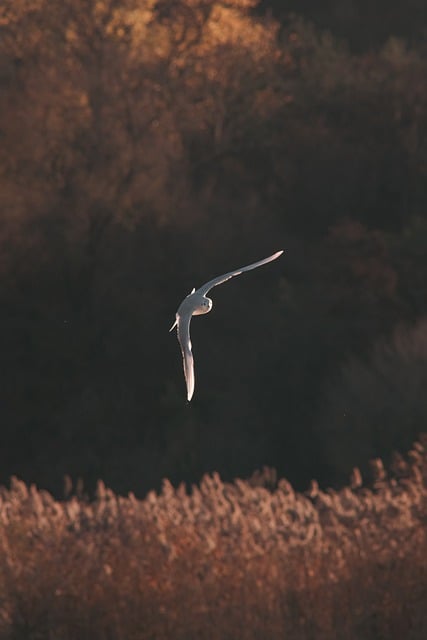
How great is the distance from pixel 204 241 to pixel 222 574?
15761 millimetres

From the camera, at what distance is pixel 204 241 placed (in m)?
24.3

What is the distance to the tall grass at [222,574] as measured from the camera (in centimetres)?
862

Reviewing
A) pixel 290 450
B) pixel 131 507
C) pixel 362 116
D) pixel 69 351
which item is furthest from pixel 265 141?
pixel 131 507

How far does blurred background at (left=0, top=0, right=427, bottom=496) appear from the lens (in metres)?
20.3

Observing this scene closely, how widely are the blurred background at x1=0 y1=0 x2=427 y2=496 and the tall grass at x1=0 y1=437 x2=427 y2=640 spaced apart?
839 cm

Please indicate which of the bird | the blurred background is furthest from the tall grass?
the blurred background

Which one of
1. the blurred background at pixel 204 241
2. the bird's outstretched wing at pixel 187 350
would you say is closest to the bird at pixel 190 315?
the bird's outstretched wing at pixel 187 350

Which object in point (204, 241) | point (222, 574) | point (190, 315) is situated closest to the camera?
point (190, 315)

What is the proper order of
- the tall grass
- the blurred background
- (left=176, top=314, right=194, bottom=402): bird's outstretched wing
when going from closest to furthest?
(left=176, top=314, right=194, bottom=402): bird's outstretched wing < the tall grass < the blurred background

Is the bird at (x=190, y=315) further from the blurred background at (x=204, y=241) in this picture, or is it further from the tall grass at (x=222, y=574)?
the blurred background at (x=204, y=241)

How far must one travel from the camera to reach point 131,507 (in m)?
9.38

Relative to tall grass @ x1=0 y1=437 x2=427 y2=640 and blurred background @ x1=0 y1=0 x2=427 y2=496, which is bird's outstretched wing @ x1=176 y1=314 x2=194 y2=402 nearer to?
tall grass @ x1=0 y1=437 x2=427 y2=640

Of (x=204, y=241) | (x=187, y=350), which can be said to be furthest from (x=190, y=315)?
(x=204, y=241)

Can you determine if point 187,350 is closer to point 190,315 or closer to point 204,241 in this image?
point 190,315
